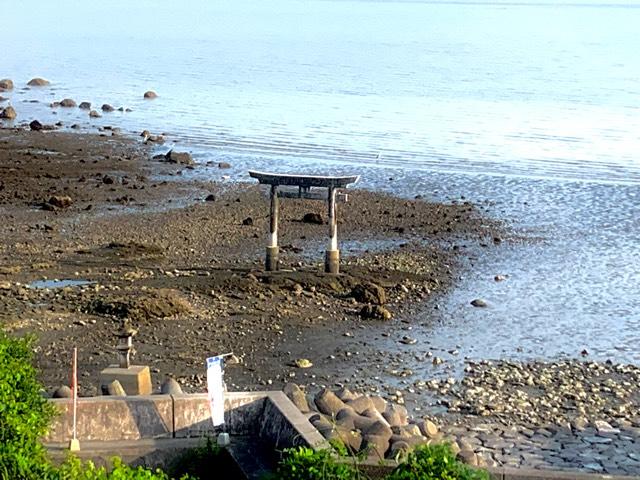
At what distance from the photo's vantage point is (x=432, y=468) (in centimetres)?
867

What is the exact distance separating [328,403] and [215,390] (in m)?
2.38

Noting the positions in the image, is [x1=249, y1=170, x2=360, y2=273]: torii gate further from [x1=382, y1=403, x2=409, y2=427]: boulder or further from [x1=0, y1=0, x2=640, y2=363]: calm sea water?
[x1=382, y1=403, x2=409, y2=427]: boulder

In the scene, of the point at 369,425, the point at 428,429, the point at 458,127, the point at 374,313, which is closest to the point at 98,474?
the point at 369,425

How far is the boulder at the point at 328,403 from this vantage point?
43.0ft

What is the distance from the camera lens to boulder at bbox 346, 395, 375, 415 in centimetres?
1333

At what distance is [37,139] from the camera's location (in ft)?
126

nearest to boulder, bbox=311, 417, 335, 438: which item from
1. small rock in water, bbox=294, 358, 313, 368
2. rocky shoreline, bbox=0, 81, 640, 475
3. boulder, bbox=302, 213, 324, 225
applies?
rocky shoreline, bbox=0, 81, 640, 475

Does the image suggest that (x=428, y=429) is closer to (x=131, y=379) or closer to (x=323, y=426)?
(x=323, y=426)

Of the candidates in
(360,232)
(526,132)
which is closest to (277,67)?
(526,132)

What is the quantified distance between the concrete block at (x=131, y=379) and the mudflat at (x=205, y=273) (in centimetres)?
145

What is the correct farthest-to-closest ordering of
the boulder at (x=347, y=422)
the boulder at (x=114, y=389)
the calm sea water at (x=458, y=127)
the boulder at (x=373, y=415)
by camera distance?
1. the calm sea water at (x=458, y=127)
2. the boulder at (x=114, y=389)
3. the boulder at (x=373, y=415)
4. the boulder at (x=347, y=422)

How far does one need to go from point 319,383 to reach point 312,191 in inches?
191

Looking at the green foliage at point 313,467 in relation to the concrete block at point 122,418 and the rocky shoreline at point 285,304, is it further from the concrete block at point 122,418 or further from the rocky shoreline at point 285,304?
the rocky shoreline at point 285,304

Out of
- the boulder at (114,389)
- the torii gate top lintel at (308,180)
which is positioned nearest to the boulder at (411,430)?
the boulder at (114,389)
